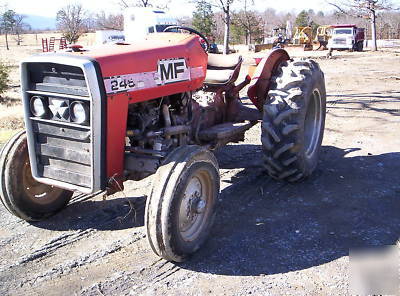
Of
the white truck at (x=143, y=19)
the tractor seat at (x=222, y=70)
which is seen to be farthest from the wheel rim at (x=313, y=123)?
the white truck at (x=143, y=19)

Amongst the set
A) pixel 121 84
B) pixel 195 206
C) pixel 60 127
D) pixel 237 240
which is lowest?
pixel 237 240

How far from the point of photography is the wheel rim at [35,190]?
4125 millimetres

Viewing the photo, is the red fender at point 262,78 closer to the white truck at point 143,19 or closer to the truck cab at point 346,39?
the white truck at point 143,19

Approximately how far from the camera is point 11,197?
4043 millimetres

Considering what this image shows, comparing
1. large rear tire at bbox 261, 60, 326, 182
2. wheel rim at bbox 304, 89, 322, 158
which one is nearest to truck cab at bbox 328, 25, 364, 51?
wheel rim at bbox 304, 89, 322, 158

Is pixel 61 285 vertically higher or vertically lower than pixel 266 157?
lower

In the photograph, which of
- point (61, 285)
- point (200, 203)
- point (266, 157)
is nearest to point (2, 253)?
point (61, 285)

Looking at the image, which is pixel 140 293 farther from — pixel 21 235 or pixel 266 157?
pixel 266 157

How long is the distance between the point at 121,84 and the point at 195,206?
1140 millimetres

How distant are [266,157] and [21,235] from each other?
8.28 feet

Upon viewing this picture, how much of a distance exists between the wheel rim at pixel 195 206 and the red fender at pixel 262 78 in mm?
1774

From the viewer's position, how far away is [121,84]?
346cm

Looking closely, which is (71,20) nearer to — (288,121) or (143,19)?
(143,19)

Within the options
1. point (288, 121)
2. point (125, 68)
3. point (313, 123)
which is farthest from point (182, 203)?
point (313, 123)
